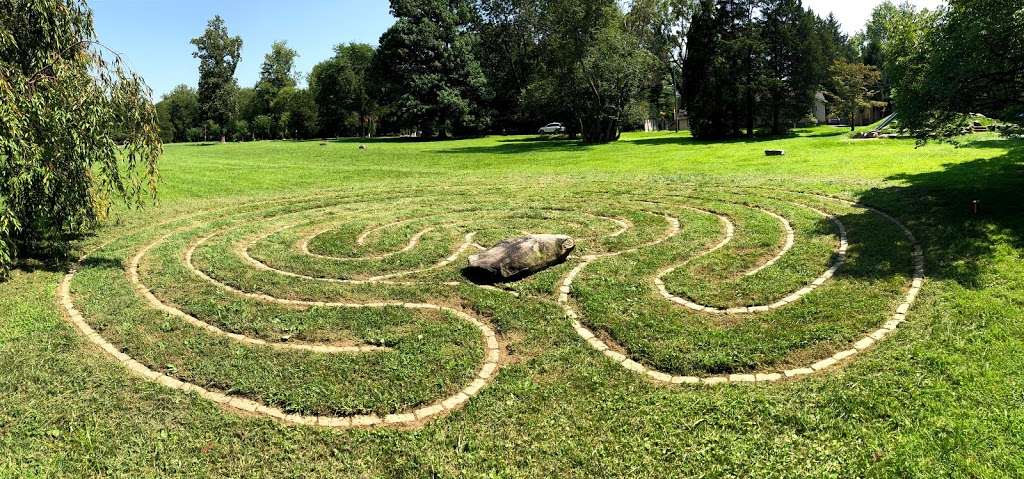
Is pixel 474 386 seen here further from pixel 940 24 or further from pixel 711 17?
pixel 711 17

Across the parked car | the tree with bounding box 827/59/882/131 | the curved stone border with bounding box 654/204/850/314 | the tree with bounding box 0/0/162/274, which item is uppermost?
the tree with bounding box 827/59/882/131

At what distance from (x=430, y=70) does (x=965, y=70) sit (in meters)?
59.7

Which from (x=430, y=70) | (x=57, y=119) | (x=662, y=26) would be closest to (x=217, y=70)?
(x=430, y=70)

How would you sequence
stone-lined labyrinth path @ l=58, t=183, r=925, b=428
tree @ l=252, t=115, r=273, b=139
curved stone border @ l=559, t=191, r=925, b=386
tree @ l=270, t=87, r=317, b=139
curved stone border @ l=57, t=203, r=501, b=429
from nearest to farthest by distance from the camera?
curved stone border @ l=57, t=203, r=501, b=429, curved stone border @ l=559, t=191, r=925, b=386, stone-lined labyrinth path @ l=58, t=183, r=925, b=428, tree @ l=270, t=87, r=317, b=139, tree @ l=252, t=115, r=273, b=139

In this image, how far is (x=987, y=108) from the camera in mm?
12766

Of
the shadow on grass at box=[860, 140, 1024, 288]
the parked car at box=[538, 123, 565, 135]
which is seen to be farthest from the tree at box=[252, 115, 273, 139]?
the shadow on grass at box=[860, 140, 1024, 288]

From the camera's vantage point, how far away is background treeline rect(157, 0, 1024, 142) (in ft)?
138

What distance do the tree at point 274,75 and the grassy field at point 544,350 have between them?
95107mm

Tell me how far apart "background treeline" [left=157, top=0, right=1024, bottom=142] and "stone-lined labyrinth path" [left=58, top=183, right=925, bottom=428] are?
594 cm

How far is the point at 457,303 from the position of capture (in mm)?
9141

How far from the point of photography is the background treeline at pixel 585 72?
4194cm

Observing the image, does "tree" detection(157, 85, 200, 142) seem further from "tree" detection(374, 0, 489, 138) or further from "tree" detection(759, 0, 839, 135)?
"tree" detection(759, 0, 839, 135)

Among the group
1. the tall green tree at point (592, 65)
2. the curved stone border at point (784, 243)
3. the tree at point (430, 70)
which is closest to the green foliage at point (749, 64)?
the tall green tree at point (592, 65)

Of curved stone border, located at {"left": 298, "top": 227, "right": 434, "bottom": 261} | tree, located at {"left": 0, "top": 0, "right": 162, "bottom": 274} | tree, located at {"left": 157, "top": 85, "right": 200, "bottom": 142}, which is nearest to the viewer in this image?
tree, located at {"left": 0, "top": 0, "right": 162, "bottom": 274}
